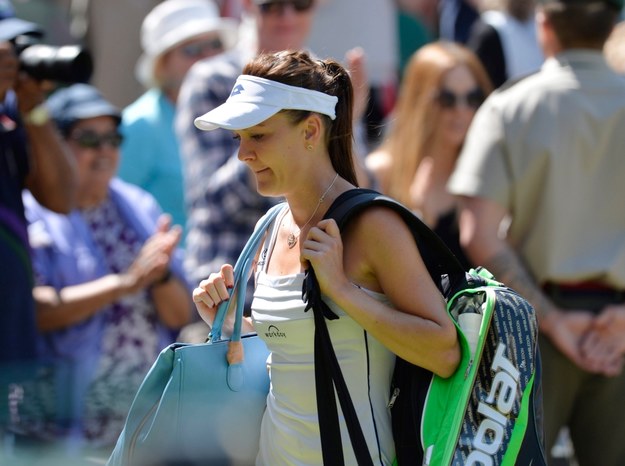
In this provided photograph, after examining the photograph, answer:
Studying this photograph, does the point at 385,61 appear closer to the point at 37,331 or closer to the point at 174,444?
the point at 37,331

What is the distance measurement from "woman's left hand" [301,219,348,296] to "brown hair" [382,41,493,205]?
2.62 meters

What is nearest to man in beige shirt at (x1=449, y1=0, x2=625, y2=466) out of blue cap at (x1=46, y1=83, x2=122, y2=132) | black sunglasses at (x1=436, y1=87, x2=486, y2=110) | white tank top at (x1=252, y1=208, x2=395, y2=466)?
black sunglasses at (x1=436, y1=87, x2=486, y2=110)

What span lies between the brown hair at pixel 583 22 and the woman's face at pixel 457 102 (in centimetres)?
110

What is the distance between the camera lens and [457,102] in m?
5.27

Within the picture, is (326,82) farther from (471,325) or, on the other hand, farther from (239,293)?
(471,325)

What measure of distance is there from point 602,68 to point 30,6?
422cm

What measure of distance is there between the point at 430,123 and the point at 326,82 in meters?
2.54

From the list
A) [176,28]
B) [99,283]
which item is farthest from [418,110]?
[99,283]

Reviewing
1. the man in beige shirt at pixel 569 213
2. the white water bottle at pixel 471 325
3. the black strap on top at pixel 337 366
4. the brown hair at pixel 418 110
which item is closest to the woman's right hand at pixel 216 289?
the black strap on top at pixel 337 366

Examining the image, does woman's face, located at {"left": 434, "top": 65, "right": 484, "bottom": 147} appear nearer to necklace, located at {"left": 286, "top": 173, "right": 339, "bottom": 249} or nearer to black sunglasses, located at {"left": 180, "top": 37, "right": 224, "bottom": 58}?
black sunglasses, located at {"left": 180, "top": 37, "right": 224, "bottom": 58}

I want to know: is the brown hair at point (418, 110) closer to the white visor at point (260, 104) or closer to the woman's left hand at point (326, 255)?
the white visor at point (260, 104)

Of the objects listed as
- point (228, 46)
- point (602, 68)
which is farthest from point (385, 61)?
point (602, 68)

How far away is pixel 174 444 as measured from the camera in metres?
2.79

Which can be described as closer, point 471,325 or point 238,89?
point 471,325
